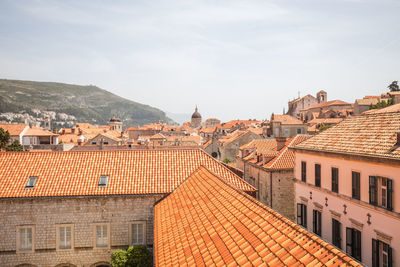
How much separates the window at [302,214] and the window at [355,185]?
17.0 ft

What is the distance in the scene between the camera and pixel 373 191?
526 inches

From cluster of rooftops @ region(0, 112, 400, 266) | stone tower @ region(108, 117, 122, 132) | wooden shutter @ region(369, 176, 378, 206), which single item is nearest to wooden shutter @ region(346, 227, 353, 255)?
wooden shutter @ region(369, 176, 378, 206)

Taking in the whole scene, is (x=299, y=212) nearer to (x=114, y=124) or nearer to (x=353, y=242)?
(x=353, y=242)

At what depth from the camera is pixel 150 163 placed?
2200 cm

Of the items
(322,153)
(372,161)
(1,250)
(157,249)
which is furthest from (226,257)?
(1,250)

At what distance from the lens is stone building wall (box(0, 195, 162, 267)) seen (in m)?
18.9

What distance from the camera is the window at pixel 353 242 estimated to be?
14.3 metres

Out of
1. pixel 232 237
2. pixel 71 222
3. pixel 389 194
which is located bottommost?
pixel 71 222

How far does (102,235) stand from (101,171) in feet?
13.0

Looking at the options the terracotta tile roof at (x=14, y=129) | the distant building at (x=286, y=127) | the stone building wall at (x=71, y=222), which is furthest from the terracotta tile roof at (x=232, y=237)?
the terracotta tile roof at (x=14, y=129)

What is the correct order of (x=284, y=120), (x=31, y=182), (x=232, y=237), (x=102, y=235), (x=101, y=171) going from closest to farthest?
→ (x=232, y=237) → (x=102, y=235) → (x=31, y=182) → (x=101, y=171) → (x=284, y=120)

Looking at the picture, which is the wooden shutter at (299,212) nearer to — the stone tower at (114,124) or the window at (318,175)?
the window at (318,175)

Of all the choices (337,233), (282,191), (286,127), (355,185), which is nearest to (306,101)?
(286,127)

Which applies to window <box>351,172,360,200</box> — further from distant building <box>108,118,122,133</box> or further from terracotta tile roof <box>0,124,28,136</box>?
distant building <box>108,118,122,133</box>
